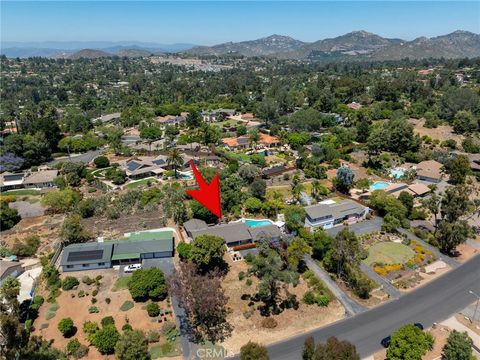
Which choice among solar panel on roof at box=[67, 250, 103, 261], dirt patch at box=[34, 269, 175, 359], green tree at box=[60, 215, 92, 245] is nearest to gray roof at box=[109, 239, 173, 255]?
solar panel on roof at box=[67, 250, 103, 261]

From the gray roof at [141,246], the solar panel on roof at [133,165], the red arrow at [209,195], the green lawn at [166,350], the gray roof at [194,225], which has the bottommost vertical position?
the green lawn at [166,350]

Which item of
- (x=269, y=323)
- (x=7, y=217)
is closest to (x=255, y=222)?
(x=269, y=323)

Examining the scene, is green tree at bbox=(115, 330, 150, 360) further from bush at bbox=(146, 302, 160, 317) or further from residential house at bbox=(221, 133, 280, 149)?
residential house at bbox=(221, 133, 280, 149)

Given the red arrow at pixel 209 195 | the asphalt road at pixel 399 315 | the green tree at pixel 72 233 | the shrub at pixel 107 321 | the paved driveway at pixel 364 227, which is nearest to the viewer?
the asphalt road at pixel 399 315

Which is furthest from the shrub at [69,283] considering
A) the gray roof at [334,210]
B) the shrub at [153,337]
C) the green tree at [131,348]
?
the gray roof at [334,210]

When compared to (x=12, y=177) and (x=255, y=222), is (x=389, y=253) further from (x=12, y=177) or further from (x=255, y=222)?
(x=12, y=177)

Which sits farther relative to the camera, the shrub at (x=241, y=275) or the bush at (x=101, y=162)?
the bush at (x=101, y=162)

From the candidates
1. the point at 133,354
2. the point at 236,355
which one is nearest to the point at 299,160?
the point at 236,355

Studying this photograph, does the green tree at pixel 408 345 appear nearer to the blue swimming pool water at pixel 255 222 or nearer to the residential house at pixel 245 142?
the blue swimming pool water at pixel 255 222
